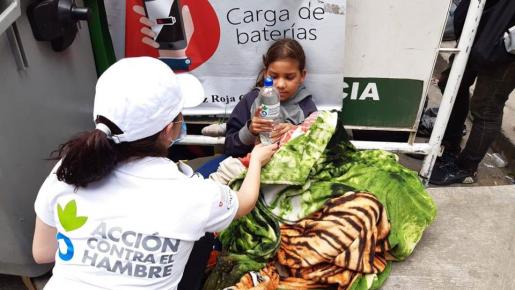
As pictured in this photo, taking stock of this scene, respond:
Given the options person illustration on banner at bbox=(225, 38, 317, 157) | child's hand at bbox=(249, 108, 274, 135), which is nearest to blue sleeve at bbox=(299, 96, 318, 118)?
person illustration on banner at bbox=(225, 38, 317, 157)

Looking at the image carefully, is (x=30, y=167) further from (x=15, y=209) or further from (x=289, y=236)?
(x=289, y=236)

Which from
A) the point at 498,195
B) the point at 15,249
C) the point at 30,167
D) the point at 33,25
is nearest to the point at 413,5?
the point at 498,195

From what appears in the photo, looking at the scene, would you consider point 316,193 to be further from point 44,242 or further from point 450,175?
point 450,175

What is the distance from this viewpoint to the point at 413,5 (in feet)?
6.66

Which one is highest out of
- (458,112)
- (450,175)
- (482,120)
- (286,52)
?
(286,52)

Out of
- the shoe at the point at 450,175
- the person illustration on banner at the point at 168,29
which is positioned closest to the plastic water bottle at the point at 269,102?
the person illustration on banner at the point at 168,29

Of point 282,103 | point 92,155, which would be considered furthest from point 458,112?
point 92,155

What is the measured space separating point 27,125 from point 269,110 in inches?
37.8

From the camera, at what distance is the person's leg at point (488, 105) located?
2.53 m

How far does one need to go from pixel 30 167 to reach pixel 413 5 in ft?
5.80

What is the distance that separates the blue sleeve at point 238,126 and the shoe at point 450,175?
60.4 inches

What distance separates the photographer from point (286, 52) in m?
2.08

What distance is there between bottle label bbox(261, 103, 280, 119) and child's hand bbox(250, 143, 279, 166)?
0.42ft

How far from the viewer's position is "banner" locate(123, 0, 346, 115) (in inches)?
82.7
